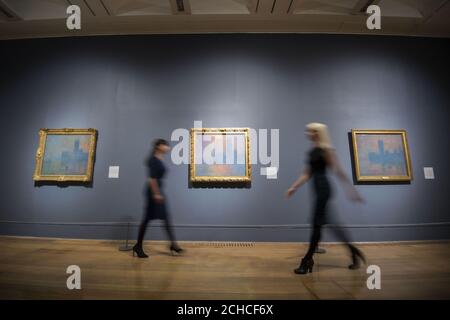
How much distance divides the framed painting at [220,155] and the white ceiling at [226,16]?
190 centimetres

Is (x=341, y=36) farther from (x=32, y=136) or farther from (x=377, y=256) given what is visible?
(x=32, y=136)

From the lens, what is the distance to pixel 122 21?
3877mm

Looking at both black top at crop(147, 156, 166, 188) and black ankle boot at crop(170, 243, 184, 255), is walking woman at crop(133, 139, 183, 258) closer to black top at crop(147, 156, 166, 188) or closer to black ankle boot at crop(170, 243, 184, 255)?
black top at crop(147, 156, 166, 188)

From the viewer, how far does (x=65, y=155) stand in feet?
12.6

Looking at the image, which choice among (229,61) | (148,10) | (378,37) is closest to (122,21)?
(148,10)

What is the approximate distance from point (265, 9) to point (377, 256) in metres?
3.95

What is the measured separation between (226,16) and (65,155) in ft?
11.7

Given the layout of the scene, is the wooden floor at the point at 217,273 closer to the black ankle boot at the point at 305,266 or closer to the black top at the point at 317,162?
the black ankle boot at the point at 305,266

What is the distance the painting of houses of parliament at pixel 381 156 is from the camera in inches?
145

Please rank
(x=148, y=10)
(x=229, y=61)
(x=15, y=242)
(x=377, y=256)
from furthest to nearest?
(x=229, y=61)
(x=148, y=10)
(x=15, y=242)
(x=377, y=256)

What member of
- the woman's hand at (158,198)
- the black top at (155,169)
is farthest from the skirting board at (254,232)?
the black top at (155,169)

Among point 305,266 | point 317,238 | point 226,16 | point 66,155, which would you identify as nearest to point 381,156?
point 317,238

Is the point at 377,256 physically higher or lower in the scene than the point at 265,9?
lower

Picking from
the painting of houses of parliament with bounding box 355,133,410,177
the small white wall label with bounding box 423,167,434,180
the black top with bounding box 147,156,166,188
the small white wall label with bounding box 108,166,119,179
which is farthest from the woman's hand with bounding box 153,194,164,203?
the small white wall label with bounding box 423,167,434,180
